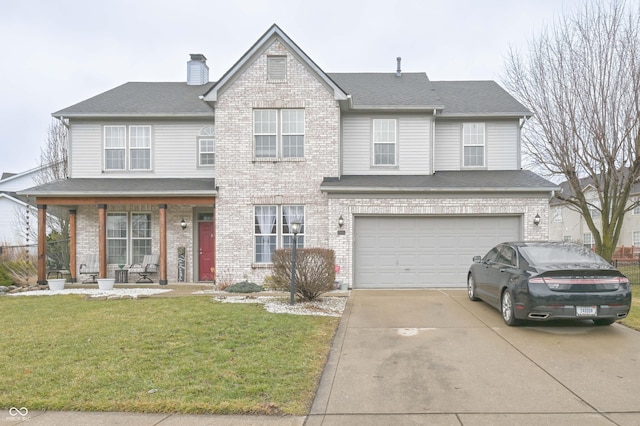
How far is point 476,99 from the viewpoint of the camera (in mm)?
15977

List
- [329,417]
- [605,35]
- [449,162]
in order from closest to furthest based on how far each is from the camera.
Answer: [329,417], [605,35], [449,162]

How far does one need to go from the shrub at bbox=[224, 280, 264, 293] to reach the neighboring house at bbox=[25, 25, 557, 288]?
1.93 ft

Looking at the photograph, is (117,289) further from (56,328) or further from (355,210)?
(355,210)

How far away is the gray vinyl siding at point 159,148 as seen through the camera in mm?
15391

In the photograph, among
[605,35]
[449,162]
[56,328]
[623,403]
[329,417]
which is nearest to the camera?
[329,417]

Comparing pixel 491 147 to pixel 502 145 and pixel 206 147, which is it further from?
pixel 206 147

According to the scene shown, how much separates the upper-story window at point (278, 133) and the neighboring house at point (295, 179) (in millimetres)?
35

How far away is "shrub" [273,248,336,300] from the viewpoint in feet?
33.4

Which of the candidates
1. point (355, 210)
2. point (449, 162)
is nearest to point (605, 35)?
point (449, 162)

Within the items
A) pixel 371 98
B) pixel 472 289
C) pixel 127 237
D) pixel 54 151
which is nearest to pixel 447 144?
pixel 371 98

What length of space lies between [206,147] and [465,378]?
501 inches

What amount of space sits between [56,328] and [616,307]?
10.0 metres

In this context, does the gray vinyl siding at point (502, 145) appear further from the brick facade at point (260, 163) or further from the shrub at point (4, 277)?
the shrub at point (4, 277)

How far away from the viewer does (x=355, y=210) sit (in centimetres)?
1317
